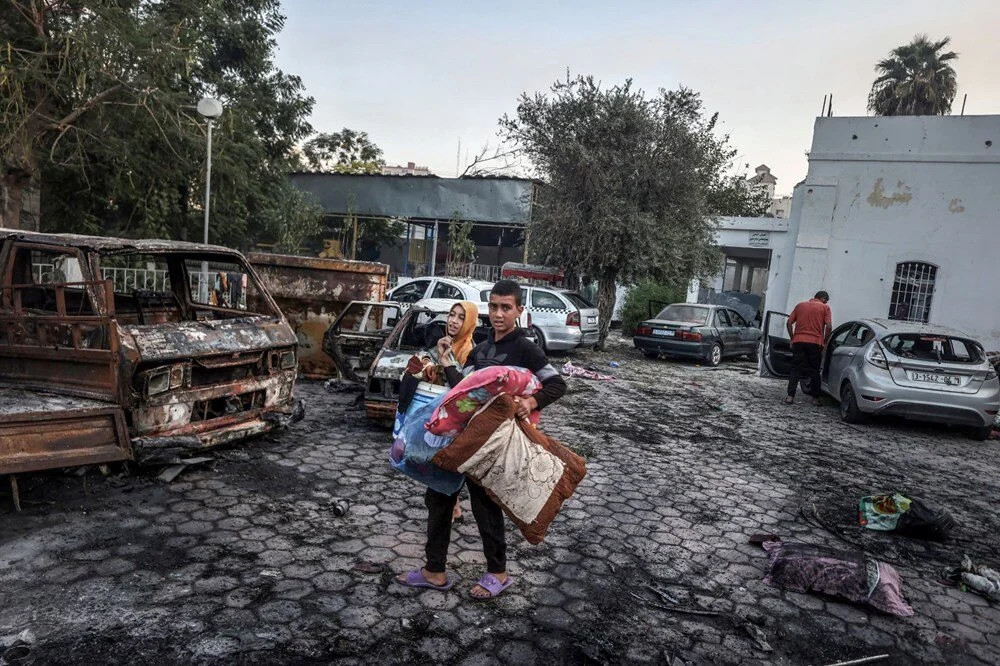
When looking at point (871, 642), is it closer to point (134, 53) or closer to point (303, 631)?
point (303, 631)

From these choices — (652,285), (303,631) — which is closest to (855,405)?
(303,631)

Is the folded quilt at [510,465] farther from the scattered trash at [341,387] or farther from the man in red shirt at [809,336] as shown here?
the man in red shirt at [809,336]

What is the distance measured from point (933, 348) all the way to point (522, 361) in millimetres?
7900

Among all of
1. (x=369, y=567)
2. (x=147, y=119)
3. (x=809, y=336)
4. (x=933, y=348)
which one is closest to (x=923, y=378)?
(x=933, y=348)

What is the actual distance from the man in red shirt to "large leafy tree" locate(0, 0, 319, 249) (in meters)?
11.7

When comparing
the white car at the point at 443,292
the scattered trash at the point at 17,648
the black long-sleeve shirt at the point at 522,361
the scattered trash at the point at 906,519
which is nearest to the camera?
the scattered trash at the point at 17,648

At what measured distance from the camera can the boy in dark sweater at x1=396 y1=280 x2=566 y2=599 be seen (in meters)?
3.24

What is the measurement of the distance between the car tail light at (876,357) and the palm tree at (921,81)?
80.4 ft

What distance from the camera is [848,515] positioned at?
5137mm

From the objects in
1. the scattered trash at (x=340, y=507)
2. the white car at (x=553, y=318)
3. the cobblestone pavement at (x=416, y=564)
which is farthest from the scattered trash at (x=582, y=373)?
the scattered trash at (x=340, y=507)

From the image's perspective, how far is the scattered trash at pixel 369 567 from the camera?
360cm

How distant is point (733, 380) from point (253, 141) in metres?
15.4

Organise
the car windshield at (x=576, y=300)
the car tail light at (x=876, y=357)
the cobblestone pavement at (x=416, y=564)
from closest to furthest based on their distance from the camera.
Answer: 1. the cobblestone pavement at (x=416, y=564)
2. the car tail light at (x=876, y=357)
3. the car windshield at (x=576, y=300)

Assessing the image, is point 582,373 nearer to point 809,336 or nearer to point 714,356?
point 809,336
